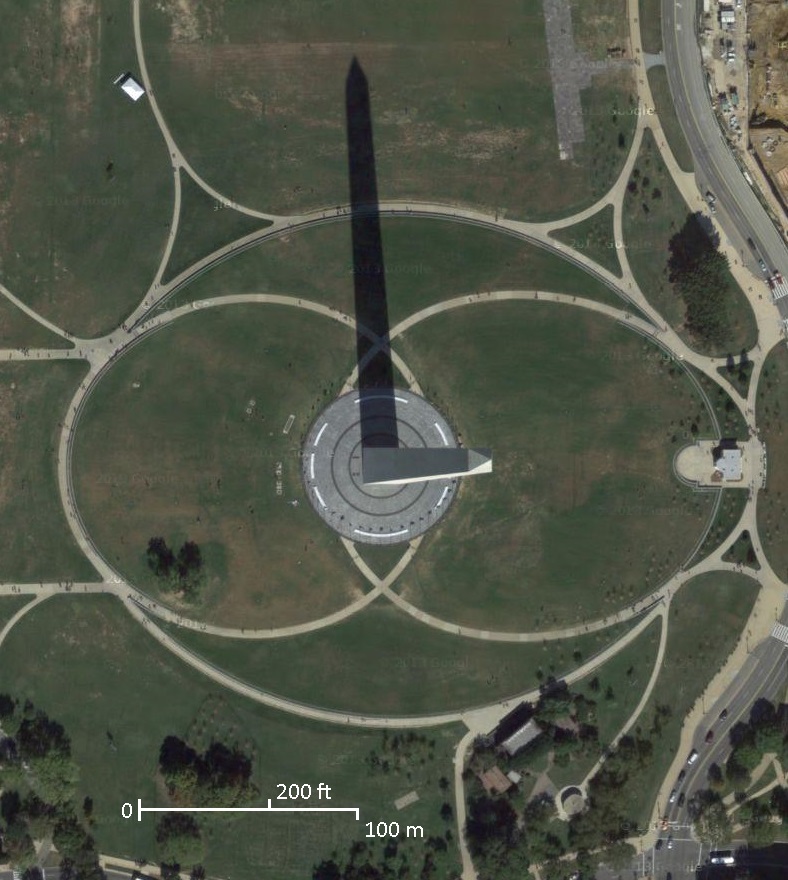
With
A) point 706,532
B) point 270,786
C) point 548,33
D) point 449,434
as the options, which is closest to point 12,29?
point 548,33

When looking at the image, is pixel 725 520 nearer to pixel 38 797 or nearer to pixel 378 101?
pixel 378 101

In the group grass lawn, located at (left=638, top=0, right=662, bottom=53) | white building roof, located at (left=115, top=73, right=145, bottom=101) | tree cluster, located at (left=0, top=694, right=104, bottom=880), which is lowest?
tree cluster, located at (left=0, top=694, right=104, bottom=880)

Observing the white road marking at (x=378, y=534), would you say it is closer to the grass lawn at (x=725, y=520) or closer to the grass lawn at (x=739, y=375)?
the grass lawn at (x=725, y=520)

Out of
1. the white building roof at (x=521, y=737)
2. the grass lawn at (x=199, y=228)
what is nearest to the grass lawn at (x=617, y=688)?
the white building roof at (x=521, y=737)

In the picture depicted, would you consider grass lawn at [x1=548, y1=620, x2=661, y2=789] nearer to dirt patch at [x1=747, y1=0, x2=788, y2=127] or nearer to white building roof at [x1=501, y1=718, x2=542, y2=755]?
white building roof at [x1=501, y1=718, x2=542, y2=755]

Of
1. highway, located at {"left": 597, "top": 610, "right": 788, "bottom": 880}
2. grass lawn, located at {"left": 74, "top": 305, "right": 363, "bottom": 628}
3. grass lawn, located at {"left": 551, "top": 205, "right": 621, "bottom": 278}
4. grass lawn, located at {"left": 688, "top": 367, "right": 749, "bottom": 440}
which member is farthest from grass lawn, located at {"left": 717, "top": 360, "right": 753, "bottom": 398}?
grass lawn, located at {"left": 74, "top": 305, "right": 363, "bottom": 628}

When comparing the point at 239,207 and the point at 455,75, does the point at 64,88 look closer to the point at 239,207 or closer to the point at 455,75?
the point at 239,207
